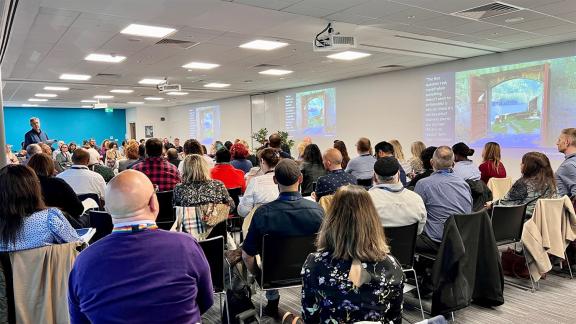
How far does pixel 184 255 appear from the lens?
4.91 ft

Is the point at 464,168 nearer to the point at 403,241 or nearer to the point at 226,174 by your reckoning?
the point at 403,241

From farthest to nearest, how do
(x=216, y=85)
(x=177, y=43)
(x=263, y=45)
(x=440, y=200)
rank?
(x=216, y=85), (x=263, y=45), (x=177, y=43), (x=440, y=200)

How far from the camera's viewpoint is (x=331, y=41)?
234 inches

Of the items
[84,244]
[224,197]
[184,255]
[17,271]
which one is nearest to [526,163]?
[224,197]

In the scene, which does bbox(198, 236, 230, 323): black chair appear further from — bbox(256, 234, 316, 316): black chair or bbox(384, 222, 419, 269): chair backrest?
bbox(384, 222, 419, 269): chair backrest

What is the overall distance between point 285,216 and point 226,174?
2.42 metres

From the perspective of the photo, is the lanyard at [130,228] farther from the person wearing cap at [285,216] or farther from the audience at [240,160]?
the audience at [240,160]

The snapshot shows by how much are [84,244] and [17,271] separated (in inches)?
22.0

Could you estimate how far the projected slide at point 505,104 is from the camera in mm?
7973

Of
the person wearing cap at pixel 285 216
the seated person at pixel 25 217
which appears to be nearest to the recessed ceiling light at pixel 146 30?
the seated person at pixel 25 217

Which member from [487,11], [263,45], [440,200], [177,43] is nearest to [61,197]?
[440,200]

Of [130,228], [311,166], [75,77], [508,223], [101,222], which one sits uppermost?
[75,77]

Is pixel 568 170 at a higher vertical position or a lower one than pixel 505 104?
lower

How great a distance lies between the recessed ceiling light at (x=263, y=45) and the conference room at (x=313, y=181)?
8 centimetres
